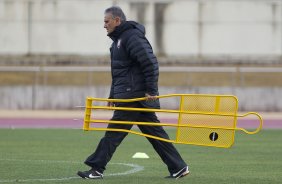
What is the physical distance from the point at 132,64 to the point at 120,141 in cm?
94

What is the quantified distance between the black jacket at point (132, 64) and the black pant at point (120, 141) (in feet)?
0.63

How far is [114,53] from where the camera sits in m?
12.4

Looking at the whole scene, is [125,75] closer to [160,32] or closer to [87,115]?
[87,115]

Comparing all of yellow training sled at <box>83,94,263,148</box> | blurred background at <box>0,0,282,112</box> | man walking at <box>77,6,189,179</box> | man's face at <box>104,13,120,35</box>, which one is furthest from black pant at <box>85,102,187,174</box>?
blurred background at <box>0,0,282,112</box>

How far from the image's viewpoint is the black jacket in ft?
39.9

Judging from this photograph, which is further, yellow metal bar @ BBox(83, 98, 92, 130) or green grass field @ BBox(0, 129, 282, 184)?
green grass field @ BBox(0, 129, 282, 184)

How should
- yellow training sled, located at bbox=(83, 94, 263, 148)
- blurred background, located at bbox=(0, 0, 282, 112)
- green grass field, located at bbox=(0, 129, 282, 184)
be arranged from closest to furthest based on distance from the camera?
yellow training sled, located at bbox=(83, 94, 263, 148), green grass field, located at bbox=(0, 129, 282, 184), blurred background, located at bbox=(0, 0, 282, 112)

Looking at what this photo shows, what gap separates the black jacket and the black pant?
0.63 feet

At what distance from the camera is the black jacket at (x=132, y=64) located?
39.9ft

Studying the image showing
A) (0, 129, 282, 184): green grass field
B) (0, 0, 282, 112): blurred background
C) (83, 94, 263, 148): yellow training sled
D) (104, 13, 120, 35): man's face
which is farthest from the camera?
(0, 0, 282, 112): blurred background

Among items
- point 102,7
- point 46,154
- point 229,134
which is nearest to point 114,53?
point 229,134

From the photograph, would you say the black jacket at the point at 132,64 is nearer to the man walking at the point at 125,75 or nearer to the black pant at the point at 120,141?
the man walking at the point at 125,75

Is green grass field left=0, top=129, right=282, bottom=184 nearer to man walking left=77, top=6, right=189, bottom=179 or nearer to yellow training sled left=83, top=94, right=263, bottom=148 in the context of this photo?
man walking left=77, top=6, right=189, bottom=179

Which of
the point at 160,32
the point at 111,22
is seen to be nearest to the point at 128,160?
the point at 111,22
